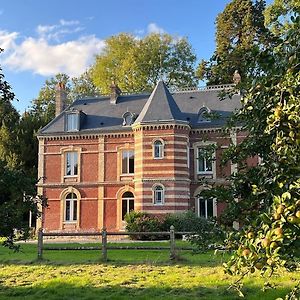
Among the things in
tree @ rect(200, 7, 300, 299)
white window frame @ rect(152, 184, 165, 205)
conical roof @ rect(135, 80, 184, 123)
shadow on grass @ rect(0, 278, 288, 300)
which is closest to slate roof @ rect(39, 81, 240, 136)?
conical roof @ rect(135, 80, 184, 123)

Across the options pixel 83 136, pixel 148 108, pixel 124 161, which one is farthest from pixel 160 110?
pixel 83 136

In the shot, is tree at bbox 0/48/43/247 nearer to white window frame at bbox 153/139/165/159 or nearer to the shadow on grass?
the shadow on grass

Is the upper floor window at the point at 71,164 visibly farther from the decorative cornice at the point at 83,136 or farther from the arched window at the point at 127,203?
the arched window at the point at 127,203

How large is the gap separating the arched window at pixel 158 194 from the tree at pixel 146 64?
1998 centimetres

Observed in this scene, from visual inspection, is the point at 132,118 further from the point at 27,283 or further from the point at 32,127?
the point at 27,283

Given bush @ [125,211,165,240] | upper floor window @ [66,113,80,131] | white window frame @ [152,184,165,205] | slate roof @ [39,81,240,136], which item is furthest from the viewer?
upper floor window @ [66,113,80,131]

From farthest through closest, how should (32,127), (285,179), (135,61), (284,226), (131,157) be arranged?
(135,61) → (32,127) → (131,157) → (285,179) → (284,226)

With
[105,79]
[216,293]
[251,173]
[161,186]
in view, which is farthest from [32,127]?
[251,173]

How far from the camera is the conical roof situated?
27.8 m

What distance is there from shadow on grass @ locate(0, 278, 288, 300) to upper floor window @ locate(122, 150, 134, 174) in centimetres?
1928

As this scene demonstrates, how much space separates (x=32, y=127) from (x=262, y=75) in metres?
38.4

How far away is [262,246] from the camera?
228 centimetres

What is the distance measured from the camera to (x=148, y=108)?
93.6ft

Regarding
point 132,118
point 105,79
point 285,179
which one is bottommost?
point 285,179
